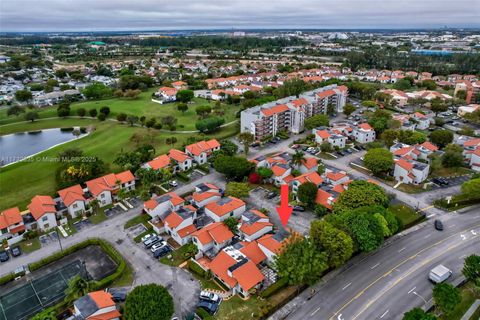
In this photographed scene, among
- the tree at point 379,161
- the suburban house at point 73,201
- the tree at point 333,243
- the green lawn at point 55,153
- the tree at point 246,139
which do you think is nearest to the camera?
the tree at point 333,243

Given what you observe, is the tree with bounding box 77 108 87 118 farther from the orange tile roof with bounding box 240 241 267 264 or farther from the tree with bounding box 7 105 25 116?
the orange tile roof with bounding box 240 241 267 264

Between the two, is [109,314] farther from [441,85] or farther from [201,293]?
[441,85]

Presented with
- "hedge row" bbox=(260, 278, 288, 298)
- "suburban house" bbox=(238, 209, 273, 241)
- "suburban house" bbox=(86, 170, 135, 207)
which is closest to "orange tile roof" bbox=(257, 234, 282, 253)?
"suburban house" bbox=(238, 209, 273, 241)

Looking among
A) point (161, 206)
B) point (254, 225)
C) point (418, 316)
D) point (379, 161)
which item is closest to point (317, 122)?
point (379, 161)

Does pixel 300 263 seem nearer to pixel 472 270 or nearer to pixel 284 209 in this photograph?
pixel 284 209

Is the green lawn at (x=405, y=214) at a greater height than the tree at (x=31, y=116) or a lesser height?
lesser

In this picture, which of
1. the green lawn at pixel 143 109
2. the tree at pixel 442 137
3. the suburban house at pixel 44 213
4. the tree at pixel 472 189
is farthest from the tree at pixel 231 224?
the tree at pixel 442 137

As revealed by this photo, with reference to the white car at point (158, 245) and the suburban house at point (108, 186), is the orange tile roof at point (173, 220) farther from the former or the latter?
the suburban house at point (108, 186)
